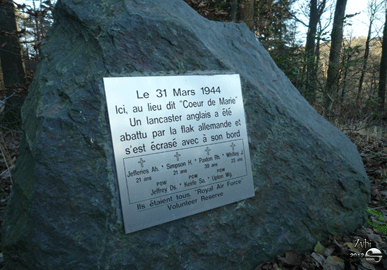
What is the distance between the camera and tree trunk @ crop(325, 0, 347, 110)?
6.90m

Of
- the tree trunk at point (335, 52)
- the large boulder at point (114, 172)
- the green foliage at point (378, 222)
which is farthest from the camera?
the tree trunk at point (335, 52)

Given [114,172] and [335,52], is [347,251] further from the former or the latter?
[335,52]

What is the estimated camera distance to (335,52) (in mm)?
8453

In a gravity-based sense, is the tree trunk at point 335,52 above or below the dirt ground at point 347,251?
above

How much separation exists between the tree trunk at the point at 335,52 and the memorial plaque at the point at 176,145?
549 cm

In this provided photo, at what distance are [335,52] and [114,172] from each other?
8.92m

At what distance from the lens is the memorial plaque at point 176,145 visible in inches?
59.7

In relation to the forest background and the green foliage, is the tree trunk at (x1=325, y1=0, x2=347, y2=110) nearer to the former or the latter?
the forest background

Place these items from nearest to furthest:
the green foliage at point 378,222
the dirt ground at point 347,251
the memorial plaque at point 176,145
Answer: the memorial plaque at point 176,145 < the dirt ground at point 347,251 < the green foliage at point 378,222

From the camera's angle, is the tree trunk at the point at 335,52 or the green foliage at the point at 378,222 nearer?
the green foliage at the point at 378,222

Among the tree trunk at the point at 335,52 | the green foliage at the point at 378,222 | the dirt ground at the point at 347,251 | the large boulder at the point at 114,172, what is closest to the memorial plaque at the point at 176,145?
the large boulder at the point at 114,172

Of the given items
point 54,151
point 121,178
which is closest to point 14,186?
point 54,151

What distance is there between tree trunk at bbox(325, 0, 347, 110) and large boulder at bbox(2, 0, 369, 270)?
16.4 ft

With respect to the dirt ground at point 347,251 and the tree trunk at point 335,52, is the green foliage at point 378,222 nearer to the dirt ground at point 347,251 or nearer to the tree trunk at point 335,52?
the dirt ground at point 347,251
